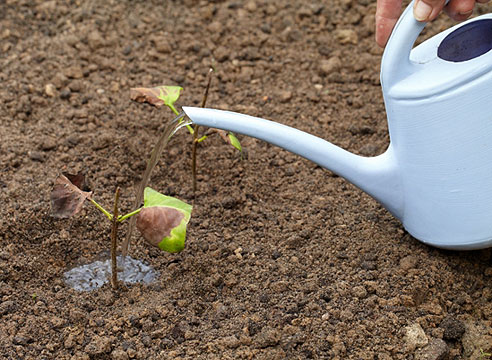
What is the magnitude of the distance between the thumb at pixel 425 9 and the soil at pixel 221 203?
62 centimetres

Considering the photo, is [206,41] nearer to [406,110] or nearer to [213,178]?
[213,178]

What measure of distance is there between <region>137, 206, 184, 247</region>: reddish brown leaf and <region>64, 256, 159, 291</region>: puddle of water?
33cm

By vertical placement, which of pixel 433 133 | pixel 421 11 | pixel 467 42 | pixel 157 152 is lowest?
pixel 157 152

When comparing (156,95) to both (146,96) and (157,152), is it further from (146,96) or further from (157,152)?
(157,152)

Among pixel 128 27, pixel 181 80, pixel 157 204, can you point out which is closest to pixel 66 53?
pixel 128 27

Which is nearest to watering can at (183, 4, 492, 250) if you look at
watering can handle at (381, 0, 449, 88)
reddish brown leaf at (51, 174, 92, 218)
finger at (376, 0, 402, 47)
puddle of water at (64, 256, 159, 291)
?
watering can handle at (381, 0, 449, 88)

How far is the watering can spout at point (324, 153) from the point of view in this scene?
5.20 ft

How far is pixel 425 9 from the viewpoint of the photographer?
4.80 ft

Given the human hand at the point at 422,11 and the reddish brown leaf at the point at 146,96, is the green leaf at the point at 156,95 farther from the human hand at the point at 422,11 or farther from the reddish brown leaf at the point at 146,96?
the human hand at the point at 422,11

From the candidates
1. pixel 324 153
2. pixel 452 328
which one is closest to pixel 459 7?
pixel 324 153

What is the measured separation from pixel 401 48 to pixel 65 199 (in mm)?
810

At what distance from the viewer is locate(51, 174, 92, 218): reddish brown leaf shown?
154 centimetres

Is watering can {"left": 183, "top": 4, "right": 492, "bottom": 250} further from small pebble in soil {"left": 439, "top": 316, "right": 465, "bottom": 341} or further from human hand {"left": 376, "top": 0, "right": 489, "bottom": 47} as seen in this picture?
small pebble in soil {"left": 439, "top": 316, "right": 465, "bottom": 341}

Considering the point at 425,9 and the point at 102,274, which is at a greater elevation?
the point at 425,9
